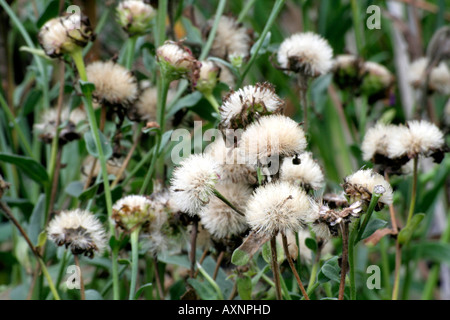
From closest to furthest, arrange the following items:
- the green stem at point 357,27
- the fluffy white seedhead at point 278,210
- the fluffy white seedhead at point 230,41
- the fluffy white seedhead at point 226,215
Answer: the fluffy white seedhead at point 278,210 → the fluffy white seedhead at point 226,215 → the fluffy white seedhead at point 230,41 → the green stem at point 357,27

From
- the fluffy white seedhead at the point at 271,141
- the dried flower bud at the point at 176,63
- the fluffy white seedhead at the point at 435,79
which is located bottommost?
the fluffy white seedhead at the point at 271,141

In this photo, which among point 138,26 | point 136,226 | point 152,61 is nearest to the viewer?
point 136,226

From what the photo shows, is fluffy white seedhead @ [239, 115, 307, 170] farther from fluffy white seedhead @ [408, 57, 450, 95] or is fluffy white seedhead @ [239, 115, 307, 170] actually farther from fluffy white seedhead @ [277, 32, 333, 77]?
fluffy white seedhead @ [408, 57, 450, 95]

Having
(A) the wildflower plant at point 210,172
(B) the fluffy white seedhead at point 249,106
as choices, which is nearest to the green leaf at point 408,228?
(A) the wildflower plant at point 210,172

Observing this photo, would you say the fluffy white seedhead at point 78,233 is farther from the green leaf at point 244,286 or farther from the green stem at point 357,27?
the green stem at point 357,27
